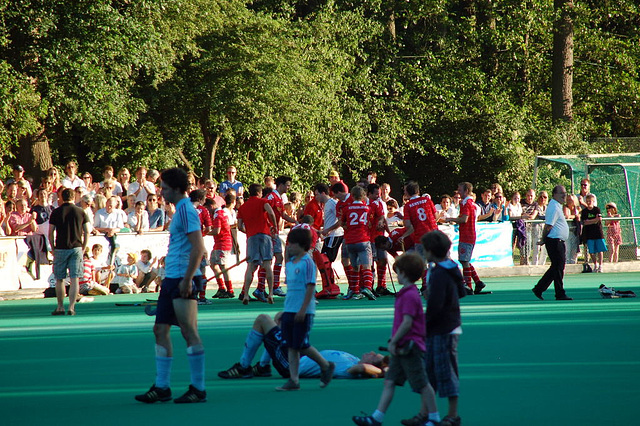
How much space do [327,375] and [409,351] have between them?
207cm

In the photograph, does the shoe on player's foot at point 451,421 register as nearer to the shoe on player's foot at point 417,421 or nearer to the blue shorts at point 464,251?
the shoe on player's foot at point 417,421

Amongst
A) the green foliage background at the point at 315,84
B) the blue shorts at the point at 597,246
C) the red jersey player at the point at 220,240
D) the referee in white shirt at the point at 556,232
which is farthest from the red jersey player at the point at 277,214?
the blue shorts at the point at 597,246

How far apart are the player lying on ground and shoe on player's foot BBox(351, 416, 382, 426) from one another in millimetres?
2213

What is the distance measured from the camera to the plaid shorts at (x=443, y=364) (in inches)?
270

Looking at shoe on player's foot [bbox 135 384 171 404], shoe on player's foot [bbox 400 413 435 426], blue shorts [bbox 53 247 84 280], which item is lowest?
shoe on player's foot [bbox 400 413 435 426]

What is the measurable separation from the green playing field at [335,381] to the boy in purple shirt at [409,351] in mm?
558

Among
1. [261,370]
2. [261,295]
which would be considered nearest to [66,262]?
[261,295]

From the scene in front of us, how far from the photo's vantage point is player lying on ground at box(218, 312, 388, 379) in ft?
29.5

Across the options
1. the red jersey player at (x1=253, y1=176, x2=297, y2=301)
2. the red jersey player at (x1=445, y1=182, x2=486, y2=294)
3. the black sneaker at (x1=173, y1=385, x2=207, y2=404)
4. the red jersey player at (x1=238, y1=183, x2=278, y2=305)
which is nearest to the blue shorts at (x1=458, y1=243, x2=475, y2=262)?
the red jersey player at (x1=445, y1=182, x2=486, y2=294)

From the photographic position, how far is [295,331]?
8484mm

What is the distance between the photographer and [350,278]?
1895 cm

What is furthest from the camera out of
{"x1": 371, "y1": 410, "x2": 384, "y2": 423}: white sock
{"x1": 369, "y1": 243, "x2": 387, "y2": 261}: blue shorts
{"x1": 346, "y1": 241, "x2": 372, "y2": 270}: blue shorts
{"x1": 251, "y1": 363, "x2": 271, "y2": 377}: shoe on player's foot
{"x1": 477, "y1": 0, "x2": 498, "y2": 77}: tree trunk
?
{"x1": 477, "y1": 0, "x2": 498, "y2": 77}: tree trunk

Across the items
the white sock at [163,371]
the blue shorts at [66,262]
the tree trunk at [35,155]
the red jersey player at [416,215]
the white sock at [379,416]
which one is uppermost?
the tree trunk at [35,155]

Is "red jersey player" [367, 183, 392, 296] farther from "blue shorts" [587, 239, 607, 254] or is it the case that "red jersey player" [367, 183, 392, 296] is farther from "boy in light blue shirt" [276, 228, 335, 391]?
"boy in light blue shirt" [276, 228, 335, 391]
